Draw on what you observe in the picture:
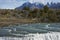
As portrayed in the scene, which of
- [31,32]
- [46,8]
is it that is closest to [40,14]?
[46,8]

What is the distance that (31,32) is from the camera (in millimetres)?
3436

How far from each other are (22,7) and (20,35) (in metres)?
0.64

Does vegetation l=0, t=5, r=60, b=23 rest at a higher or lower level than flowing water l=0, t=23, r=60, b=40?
higher

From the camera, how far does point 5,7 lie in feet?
11.1

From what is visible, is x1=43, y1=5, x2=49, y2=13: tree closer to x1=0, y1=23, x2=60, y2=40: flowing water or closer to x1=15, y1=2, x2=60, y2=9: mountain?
x1=15, y1=2, x2=60, y2=9: mountain

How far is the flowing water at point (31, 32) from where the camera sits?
131 inches

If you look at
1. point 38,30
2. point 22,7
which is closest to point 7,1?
point 22,7

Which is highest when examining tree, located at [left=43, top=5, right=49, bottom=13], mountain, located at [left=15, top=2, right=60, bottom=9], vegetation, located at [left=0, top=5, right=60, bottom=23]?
mountain, located at [left=15, top=2, right=60, bottom=9]

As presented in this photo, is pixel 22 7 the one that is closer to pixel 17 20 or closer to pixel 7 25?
pixel 17 20

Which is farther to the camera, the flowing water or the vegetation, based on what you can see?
the vegetation

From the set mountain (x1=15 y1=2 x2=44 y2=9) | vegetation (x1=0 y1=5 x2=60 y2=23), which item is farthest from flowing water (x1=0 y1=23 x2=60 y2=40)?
mountain (x1=15 y1=2 x2=44 y2=9)

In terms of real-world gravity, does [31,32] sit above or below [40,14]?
below

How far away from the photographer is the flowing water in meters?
3.33

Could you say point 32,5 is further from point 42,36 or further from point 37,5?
point 42,36
